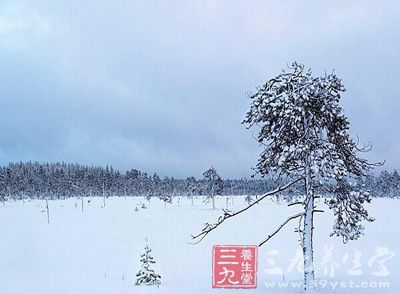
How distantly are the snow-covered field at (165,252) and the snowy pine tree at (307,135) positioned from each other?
3161 millimetres

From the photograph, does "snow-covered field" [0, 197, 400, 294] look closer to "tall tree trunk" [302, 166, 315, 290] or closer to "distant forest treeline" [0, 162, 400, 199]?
"tall tree trunk" [302, 166, 315, 290]

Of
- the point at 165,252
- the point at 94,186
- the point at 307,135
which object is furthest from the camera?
the point at 94,186

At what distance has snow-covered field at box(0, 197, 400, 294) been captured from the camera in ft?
59.0

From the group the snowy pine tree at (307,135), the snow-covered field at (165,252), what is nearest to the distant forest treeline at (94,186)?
the snow-covered field at (165,252)

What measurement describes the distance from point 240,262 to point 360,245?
28671 millimetres

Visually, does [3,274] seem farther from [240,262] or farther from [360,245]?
[360,245]

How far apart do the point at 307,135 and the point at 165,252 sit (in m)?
29.4

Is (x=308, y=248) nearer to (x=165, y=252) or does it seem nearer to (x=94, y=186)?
(x=165, y=252)

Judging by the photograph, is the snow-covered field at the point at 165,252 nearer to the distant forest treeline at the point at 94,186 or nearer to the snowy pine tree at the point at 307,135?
the snowy pine tree at the point at 307,135

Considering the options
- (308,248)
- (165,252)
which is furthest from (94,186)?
(308,248)

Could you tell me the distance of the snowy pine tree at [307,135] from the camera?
1112 cm

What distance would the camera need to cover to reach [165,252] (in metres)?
38.3

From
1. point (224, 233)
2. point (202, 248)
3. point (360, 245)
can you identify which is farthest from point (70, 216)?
point (360, 245)

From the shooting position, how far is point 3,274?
29.8m
